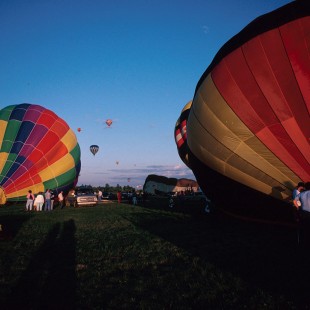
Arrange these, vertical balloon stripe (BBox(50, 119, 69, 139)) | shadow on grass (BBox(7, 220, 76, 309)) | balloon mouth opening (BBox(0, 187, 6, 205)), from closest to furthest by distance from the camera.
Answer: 1. shadow on grass (BBox(7, 220, 76, 309))
2. balloon mouth opening (BBox(0, 187, 6, 205))
3. vertical balloon stripe (BBox(50, 119, 69, 139))

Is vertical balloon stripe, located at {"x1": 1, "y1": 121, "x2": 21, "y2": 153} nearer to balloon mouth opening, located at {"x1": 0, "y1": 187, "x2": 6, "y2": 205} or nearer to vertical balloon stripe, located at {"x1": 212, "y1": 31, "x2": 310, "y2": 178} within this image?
balloon mouth opening, located at {"x1": 0, "y1": 187, "x2": 6, "y2": 205}

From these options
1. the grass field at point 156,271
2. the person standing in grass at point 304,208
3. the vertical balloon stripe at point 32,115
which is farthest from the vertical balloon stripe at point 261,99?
the vertical balloon stripe at point 32,115

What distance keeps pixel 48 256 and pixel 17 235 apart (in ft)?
8.80

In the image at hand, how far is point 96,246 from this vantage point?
5.70 m

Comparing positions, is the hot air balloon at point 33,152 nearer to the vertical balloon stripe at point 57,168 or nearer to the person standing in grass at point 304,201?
the vertical balloon stripe at point 57,168

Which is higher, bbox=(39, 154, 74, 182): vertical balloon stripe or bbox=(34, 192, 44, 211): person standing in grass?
bbox=(39, 154, 74, 182): vertical balloon stripe

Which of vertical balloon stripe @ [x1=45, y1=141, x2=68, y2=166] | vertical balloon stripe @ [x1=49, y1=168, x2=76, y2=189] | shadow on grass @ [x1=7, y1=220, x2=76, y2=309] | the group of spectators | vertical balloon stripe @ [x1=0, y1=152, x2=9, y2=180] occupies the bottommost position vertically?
shadow on grass @ [x1=7, y1=220, x2=76, y2=309]

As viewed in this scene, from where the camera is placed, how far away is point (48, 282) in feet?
11.9

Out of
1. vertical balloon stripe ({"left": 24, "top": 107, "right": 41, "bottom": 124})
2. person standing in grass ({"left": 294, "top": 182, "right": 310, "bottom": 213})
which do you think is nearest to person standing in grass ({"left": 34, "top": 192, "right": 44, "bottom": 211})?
vertical balloon stripe ({"left": 24, "top": 107, "right": 41, "bottom": 124})

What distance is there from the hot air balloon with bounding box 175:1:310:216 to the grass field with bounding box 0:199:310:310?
51.3 inches

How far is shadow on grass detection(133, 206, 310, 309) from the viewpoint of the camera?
3383mm

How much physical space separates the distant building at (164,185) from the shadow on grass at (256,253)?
39.9 metres

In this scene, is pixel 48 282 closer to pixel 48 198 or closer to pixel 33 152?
pixel 33 152

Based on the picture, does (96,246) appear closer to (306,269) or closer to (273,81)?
(306,269)
